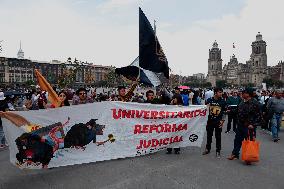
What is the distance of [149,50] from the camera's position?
8.49 metres

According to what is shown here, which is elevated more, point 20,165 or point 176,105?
point 176,105

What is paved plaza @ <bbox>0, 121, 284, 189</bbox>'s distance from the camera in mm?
5988

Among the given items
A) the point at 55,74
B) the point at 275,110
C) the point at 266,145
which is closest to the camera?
the point at 266,145

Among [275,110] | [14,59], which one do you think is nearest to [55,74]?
[14,59]

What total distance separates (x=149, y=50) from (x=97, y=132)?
8.26 ft

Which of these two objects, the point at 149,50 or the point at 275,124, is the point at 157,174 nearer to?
the point at 149,50

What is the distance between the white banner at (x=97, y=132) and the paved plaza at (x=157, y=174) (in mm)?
265

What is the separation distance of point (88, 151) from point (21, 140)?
131cm

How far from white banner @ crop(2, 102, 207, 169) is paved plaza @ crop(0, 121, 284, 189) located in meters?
0.26

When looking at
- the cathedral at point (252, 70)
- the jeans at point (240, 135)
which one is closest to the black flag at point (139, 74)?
the jeans at point (240, 135)

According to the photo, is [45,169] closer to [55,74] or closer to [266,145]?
[266,145]

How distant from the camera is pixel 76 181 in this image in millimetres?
6152

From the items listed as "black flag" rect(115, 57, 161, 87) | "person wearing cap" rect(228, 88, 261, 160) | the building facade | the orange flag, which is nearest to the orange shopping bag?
"person wearing cap" rect(228, 88, 261, 160)

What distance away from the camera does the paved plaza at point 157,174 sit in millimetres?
5988
